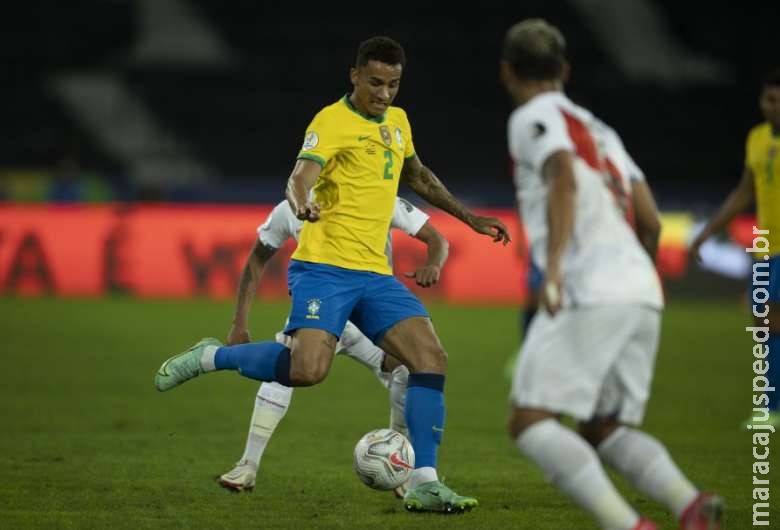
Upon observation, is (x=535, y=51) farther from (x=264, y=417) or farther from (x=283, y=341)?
(x=264, y=417)

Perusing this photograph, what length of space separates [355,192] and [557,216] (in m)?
2.03

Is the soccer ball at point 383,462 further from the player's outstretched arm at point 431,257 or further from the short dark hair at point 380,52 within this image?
the short dark hair at point 380,52

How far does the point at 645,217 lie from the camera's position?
16.3 feet

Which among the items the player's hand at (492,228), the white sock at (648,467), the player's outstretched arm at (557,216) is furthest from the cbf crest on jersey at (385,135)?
the white sock at (648,467)

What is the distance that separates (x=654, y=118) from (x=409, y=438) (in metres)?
18.9

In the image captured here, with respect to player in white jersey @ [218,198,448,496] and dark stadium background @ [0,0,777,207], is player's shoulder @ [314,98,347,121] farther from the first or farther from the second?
dark stadium background @ [0,0,777,207]

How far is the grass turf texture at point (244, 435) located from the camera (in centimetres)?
595

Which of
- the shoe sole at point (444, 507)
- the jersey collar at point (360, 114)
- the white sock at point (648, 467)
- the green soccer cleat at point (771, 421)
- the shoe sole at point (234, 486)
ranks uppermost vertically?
the jersey collar at point (360, 114)

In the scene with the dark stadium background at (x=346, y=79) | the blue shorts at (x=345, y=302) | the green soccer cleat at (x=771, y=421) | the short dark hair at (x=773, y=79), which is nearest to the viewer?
the blue shorts at (x=345, y=302)

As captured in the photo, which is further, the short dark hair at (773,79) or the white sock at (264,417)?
the short dark hair at (773,79)

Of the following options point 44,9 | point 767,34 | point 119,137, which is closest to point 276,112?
point 119,137

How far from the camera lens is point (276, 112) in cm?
2441

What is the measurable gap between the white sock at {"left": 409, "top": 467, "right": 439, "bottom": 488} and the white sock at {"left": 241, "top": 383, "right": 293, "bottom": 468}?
82 centimetres

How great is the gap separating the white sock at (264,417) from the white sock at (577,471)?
7.56ft
